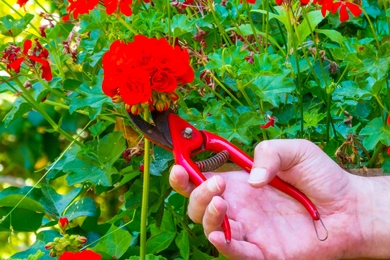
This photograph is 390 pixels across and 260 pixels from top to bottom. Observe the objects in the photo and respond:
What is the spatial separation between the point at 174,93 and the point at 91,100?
0.27m

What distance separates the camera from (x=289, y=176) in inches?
42.6

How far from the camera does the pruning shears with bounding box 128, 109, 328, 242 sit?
96 cm

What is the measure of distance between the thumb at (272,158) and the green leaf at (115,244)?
37cm

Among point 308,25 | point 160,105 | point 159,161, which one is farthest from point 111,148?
point 308,25

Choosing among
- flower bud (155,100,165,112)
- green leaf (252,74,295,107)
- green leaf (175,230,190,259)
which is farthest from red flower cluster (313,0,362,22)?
green leaf (175,230,190,259)

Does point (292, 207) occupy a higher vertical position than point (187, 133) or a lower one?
lower

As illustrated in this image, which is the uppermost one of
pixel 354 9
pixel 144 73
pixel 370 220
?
pixel 144 73

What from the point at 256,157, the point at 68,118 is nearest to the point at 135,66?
the point at 256,157

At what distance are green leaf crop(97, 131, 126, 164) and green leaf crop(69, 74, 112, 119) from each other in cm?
8

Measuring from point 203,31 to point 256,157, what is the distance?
39cm

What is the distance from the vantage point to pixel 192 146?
1005 millimetres

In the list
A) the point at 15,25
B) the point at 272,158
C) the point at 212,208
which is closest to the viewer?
the point at 212,208

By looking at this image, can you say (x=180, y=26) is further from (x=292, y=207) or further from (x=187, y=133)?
(x=292, y=207)

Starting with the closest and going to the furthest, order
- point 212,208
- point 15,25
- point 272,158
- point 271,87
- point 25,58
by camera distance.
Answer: point 212,208 → point 272,158 → point 271,87 → point 25,58 → point 15,25
